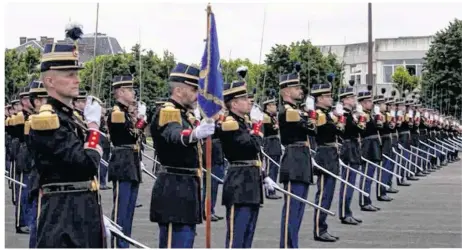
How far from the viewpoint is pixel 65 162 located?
4.69m

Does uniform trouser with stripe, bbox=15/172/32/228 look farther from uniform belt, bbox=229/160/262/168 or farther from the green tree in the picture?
the green tree

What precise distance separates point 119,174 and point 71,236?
3912mm

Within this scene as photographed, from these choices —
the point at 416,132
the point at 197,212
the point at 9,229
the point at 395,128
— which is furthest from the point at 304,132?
the point at 416,132

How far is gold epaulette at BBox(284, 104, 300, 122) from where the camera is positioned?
331 inches

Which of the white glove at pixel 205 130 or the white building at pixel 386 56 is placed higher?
the white building at pixel 386 56

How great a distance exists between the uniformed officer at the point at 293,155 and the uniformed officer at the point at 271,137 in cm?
508

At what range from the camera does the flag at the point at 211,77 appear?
5.43 metres

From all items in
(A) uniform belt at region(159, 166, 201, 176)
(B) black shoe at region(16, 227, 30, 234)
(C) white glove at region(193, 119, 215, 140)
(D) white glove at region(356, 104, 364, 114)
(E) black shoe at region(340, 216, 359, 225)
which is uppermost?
(D) white glove at region(356, 104, 364, 114)

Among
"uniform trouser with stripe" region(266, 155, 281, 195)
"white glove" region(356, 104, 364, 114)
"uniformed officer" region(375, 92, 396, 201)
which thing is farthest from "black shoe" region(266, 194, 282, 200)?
"white glove" region(356, 104, 364, 114)

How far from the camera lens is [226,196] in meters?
7.18

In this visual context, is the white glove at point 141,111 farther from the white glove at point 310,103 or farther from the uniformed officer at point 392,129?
the uniformed officer at point 392,129

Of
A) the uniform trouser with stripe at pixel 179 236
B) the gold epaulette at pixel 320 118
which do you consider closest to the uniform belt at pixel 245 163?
the uniform trouser with stripe at pixel 179 236

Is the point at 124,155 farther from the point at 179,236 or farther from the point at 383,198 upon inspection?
the point at 383,198

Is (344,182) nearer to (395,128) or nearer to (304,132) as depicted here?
(304,132)
